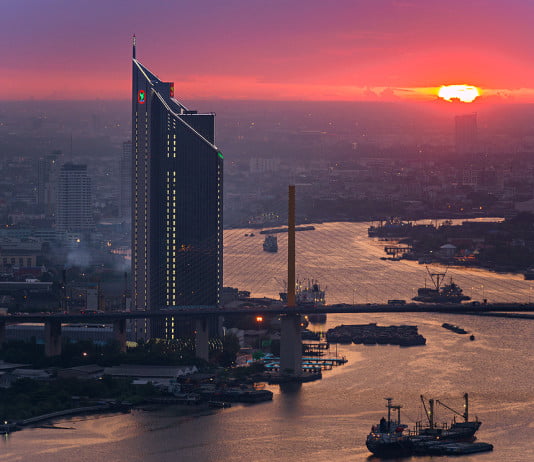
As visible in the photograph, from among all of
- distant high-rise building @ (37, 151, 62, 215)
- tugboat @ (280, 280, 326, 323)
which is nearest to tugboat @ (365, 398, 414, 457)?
tugboat @ (280, 280, 326, 323)

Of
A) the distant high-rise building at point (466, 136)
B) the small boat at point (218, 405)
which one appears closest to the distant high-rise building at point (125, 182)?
the distant high-rise building at point (466, 136)

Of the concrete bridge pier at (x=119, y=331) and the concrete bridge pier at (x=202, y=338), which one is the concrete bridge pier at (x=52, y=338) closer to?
the concrete bridge pier at (x=119, y=331)

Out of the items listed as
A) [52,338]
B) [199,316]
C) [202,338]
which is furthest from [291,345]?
[52,338]

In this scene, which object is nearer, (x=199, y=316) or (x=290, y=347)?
(x=290, y=347)

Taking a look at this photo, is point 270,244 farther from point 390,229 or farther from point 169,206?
point 169,206

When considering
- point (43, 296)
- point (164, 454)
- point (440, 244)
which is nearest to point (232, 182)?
point (440, 244)

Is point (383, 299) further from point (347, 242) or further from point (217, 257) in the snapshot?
point (347, 242)
